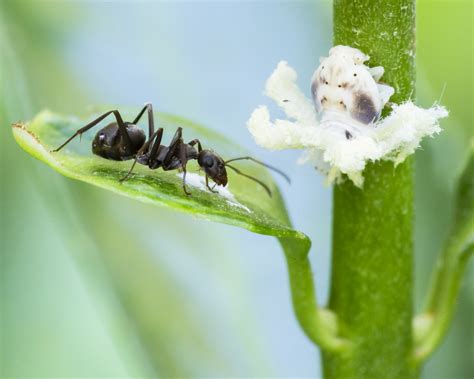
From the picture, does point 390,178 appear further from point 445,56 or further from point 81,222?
point 445,56

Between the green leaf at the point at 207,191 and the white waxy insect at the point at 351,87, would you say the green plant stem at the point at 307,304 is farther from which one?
the white waxy insect at the point at 351,87

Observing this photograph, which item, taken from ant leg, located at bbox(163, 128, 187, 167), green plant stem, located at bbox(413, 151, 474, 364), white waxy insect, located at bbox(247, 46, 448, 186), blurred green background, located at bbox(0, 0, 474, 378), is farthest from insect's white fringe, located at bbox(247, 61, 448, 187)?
blurred green background, located at bbox(0, 0, 474, 378)

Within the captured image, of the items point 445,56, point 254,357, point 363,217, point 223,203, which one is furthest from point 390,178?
point 445,56

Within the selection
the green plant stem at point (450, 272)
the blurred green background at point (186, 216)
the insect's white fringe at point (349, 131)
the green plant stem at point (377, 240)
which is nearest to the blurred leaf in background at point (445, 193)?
the blurred green background at point (186, 216)

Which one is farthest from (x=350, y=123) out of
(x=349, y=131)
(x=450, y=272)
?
(x=450, y=272)

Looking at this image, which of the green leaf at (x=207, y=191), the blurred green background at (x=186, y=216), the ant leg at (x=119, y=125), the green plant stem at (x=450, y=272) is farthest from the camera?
the blurred green background at (x=186, y=216)

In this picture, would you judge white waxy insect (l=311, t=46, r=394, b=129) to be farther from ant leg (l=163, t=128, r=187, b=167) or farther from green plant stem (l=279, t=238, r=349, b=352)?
ant leg (l=163, t=128, r=187, b=167)
